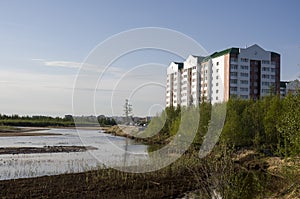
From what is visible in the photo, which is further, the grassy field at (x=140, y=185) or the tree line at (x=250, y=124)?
the tree line at (x=250, y=124)

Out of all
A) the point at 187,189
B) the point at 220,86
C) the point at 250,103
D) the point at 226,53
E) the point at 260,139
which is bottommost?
the point at 187,189

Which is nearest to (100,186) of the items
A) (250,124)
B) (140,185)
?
(140,185)

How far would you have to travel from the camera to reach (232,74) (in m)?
65.1

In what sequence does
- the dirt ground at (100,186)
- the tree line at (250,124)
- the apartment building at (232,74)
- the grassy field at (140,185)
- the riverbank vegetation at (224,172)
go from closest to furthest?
the riverbank vegetation at (224,172), the grassy field at (140,185), the dirt ground at (100,186), the tree line at (250,124), the apartment building at (232,74)

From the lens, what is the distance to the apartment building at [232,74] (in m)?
65.1

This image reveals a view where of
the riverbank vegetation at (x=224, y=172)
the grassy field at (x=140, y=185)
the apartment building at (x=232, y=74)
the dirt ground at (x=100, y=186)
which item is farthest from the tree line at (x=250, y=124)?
the apartment building at (x=232, y=74)

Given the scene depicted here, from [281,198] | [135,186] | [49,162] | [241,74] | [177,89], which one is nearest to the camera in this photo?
[281,198]

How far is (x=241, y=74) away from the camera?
6556 centimetres

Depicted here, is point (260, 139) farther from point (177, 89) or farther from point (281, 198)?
point (177, 89)

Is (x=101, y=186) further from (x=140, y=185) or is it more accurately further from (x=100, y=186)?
(x=140, y=185)

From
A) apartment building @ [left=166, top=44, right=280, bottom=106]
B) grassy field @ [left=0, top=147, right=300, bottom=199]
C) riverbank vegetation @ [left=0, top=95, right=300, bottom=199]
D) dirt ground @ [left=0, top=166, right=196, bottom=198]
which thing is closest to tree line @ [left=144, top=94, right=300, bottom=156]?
riverbank vegetation @ [left=0, top=95, right=300, bottom=199]

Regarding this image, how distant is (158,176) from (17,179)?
702 cm

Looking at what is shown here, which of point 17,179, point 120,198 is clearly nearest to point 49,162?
point 17,179

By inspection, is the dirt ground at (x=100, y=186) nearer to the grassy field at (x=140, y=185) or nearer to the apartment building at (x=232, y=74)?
the grassy field at (x=140, y=185)
